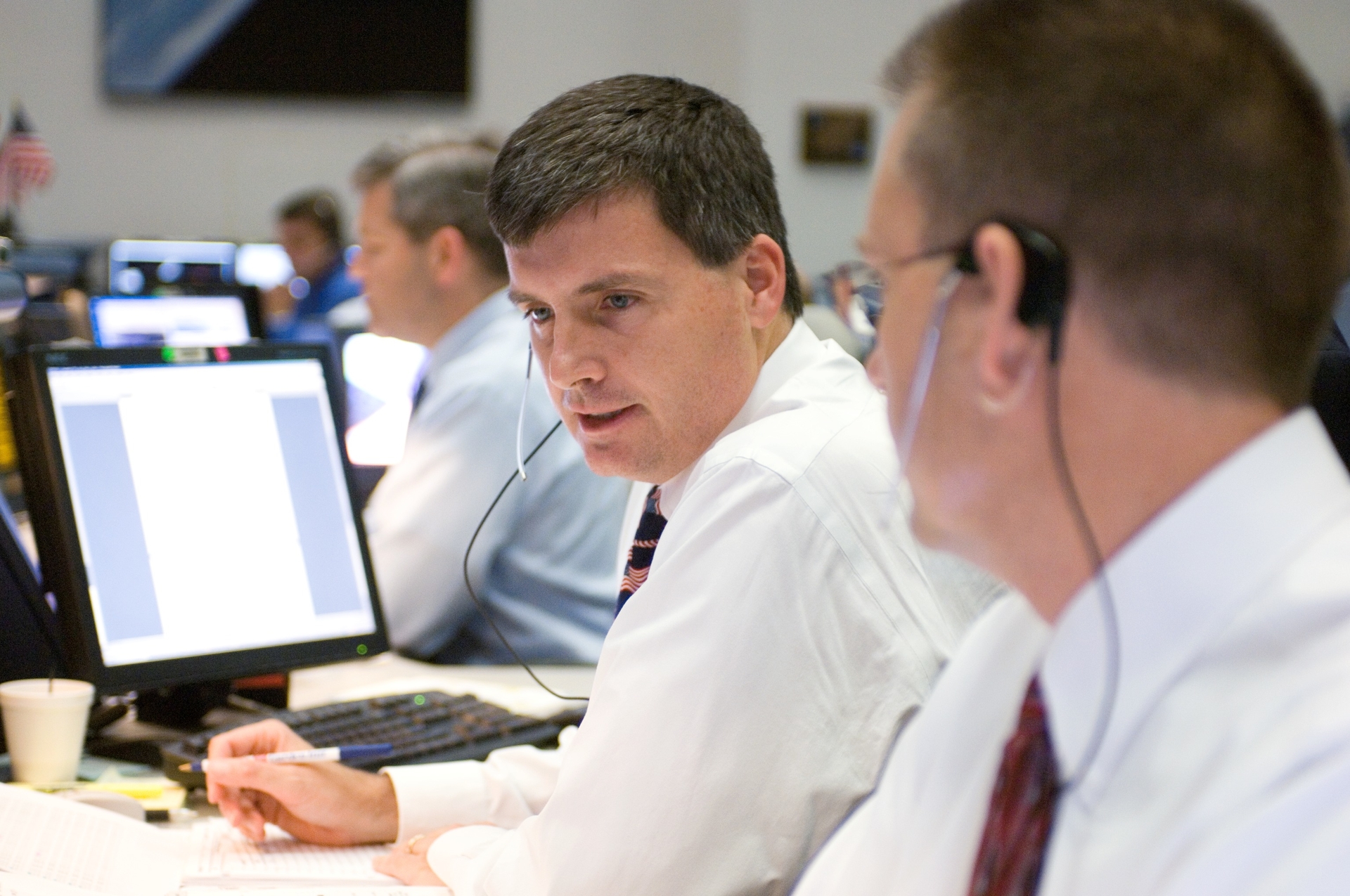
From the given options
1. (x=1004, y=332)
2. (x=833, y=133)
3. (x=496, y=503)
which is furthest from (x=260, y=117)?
(x=1004, y=332)

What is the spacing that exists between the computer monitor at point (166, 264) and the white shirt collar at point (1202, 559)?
3.90 meters

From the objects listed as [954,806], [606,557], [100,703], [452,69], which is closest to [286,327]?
[452,69]

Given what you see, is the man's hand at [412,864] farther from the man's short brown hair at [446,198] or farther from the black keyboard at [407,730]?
the man's short brown hair at [446,198]

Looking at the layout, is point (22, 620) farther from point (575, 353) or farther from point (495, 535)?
point (495, 535)

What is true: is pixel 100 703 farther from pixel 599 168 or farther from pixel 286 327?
pixel 286 327

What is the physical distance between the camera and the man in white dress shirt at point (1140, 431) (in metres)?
0.58

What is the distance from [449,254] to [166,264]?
263 centimetres

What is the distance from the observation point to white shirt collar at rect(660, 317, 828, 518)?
1281mm

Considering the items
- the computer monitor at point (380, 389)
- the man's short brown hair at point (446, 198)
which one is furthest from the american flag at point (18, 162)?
the computer monitor at point (380, 389)

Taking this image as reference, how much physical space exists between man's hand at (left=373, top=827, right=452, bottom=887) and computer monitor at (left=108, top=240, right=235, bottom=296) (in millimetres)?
3225

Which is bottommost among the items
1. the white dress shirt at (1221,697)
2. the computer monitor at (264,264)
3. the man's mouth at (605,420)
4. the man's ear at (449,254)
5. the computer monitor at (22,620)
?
the computer monitor at (264,264)

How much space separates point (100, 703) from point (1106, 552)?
133 cm

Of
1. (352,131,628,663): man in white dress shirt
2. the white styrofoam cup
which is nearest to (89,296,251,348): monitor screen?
(352,131,628,663): man in white dress shirt

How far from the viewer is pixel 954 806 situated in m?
0.73
